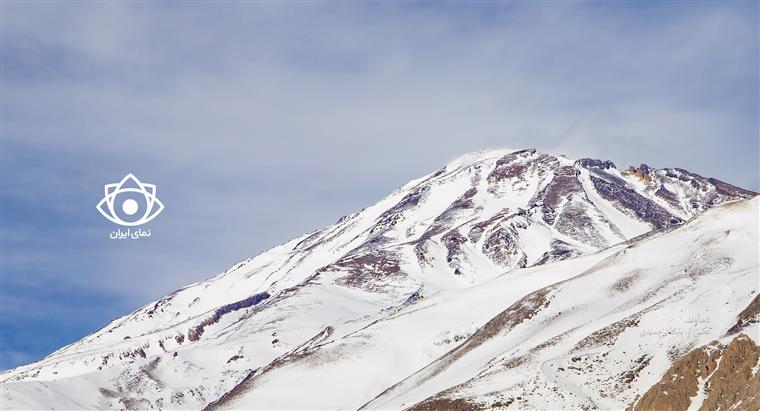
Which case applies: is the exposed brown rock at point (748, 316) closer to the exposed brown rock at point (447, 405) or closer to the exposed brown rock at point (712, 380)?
the exposed brown rock at point (712, 380)

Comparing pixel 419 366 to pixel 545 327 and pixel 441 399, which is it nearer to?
pixel 545 327

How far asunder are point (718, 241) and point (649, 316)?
1445 inches

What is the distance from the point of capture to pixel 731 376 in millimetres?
93188

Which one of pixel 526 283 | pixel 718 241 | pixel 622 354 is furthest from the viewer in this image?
pixel 526 283

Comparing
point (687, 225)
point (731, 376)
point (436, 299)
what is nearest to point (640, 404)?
point (731, 376)

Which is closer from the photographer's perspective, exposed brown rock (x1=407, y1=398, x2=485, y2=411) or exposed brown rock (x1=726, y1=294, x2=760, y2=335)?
exposed brown rock (x1=726, y1=294, x2=760, y2=335)

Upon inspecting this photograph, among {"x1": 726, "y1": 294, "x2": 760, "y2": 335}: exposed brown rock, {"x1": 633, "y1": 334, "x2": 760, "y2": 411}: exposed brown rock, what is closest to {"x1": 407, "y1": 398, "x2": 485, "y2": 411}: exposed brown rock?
{"x1": 633, "y1": 334, "x2": 760, "y2": 411}: exposed brown rock

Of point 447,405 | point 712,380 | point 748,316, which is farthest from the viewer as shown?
point 447,405

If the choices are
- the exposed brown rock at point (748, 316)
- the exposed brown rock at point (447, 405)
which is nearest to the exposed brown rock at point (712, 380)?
the exposed brown rock at point (748, 316)

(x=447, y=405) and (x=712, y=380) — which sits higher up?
(x=447, y=405)

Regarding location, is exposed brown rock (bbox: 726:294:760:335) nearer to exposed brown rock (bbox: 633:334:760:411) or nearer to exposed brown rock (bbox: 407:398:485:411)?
exposed brown rock (bbox: 633:334:760:411)

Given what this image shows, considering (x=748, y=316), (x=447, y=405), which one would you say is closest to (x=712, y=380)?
(x=748, y=316)

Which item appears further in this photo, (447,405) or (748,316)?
(447,405)

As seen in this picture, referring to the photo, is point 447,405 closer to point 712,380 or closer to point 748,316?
point 712,380
